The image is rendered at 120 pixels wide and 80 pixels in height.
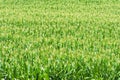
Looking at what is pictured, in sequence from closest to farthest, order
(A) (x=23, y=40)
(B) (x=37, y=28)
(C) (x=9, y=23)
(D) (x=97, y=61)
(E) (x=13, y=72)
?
(E) (x=13, y=72), (D) (x=97, y=61), (A) (x=23, y=40), (B) (x=37, y=28), (C) (x=9, y=23)

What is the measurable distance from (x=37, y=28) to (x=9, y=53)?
5.17 meters

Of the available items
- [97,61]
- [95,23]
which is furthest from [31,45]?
[95,23]

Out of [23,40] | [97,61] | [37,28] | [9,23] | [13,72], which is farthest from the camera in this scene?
[9,23]

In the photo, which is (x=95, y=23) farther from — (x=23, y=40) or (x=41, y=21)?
(x=23, y=40)

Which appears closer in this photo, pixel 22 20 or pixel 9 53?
pixel 9 53

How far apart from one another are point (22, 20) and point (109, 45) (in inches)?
213

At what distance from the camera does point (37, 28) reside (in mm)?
13508

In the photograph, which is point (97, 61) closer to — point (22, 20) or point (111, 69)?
point (111, 69)

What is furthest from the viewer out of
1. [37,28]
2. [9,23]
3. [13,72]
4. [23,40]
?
[9,23]

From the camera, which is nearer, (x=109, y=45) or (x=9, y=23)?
(x=109, y=45)


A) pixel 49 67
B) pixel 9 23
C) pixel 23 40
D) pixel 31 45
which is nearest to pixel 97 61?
pixel 49 67

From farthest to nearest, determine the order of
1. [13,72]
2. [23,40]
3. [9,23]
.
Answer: [9,23] < [23,40] < [13,72]

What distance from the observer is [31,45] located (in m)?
9.95

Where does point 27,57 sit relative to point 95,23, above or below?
above
